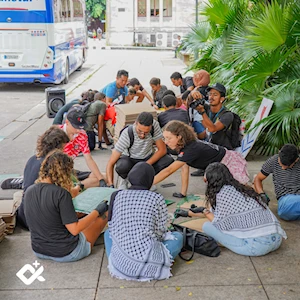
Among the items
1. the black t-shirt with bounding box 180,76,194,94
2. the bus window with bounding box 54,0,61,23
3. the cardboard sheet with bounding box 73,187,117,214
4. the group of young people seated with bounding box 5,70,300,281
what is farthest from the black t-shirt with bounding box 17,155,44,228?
the bus window with bounding box 54,0,61,23

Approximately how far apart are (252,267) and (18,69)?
13639 mm

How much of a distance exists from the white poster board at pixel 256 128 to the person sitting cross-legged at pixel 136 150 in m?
1.41

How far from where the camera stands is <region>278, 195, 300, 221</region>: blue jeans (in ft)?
19.1

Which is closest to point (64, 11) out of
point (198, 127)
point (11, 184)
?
point (198, 127)

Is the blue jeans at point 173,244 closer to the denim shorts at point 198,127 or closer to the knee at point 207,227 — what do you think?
the knee at point 207,227

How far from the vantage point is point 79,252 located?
494 cm

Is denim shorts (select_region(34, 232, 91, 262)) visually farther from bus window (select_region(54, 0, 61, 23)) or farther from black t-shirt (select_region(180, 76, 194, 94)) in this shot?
bus window (select_region(54, 0, 61, 23))

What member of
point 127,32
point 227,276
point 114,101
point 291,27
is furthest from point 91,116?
point 127,32

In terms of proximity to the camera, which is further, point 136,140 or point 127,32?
point 127,32

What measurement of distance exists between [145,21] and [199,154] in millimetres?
46876

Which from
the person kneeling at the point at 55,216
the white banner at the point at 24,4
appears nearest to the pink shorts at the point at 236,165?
the person kneeling at the point at 55,216

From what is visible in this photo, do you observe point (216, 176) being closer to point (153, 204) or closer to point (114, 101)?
point (153, 204)

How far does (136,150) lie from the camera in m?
6.96

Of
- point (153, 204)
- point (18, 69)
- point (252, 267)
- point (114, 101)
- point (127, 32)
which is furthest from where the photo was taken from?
point (127, 32)
